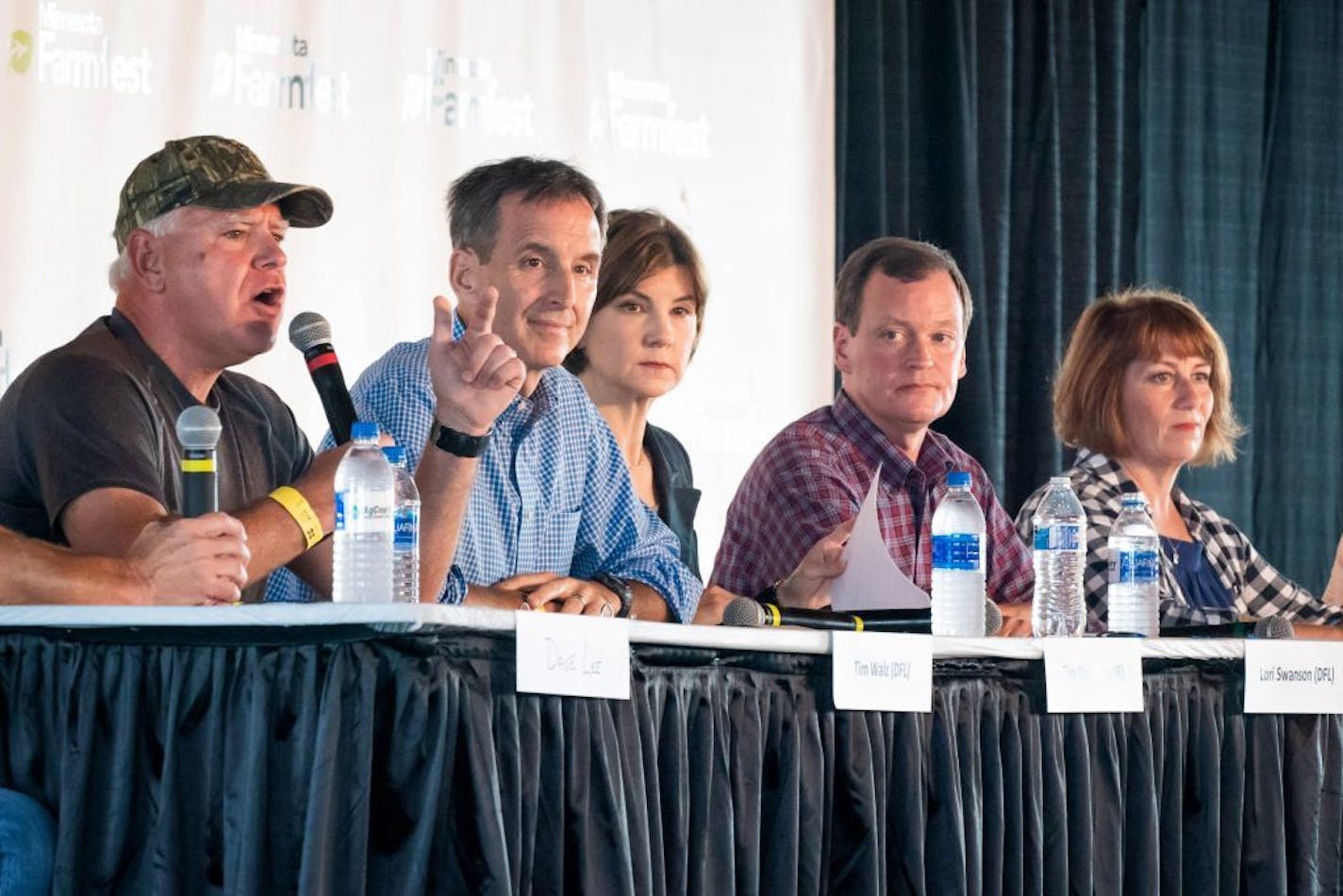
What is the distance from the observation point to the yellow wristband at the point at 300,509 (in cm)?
233

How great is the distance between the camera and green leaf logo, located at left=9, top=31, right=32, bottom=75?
3547 millimetres

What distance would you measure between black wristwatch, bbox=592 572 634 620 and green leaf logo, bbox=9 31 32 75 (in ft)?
5.04

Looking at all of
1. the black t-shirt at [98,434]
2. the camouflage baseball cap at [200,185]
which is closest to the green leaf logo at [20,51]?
the camouflage baseball cap at [200,185]

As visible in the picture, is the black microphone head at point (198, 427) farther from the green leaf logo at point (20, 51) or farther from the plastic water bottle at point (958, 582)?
the green leaf logo at point (20, 51)

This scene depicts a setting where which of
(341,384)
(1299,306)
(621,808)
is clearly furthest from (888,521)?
(1299,306)

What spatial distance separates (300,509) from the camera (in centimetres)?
233

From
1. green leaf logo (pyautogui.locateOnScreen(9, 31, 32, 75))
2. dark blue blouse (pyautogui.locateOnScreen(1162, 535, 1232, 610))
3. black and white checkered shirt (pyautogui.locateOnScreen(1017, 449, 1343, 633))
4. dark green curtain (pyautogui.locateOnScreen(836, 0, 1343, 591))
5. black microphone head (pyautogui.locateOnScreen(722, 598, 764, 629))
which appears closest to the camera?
black microphone head (pyautogui.locateOnScreen(722, 598, 764, 629))

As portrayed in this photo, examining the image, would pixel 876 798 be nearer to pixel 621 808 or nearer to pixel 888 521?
pixel 621 808

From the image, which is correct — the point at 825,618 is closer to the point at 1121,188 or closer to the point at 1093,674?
the point at 1093,674

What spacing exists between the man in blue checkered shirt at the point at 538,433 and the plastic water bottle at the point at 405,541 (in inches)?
11.5

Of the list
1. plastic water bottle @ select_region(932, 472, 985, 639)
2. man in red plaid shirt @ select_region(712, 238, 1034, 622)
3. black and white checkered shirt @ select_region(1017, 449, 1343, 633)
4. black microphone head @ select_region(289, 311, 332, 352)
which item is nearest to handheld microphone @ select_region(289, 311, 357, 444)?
black microphone head @ select_region(289, 311, 332, 352)

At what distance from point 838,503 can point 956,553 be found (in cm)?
62

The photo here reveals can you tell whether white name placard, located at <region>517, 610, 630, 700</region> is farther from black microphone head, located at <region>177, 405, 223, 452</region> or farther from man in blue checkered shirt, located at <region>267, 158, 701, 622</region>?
man in blue checkered shirt, located at <region>267, 158, 701, 622</region>

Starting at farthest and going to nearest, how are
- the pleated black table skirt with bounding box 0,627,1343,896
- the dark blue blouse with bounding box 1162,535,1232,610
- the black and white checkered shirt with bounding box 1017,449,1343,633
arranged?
the dark blue blouse with bounding box 1162,535,1232,610, the black and white checkered shirt with bounding box 1017,449,1343,633, the pleated black table skirt with bounding box 0,627,1343,896
